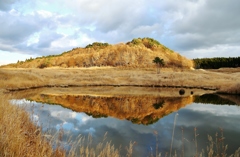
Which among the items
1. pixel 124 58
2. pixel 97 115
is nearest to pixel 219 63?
pixel 124 58

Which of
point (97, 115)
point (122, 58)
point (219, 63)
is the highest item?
point (122, 58)

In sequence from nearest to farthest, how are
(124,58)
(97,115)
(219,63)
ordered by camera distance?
(97,115) → (124,58) → (219,63)

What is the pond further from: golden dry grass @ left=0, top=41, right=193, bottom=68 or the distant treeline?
the distant treeline

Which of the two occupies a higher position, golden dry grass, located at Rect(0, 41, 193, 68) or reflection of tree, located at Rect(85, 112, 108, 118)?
golden dry grass, located at Rect(0, 41, 193, 68)

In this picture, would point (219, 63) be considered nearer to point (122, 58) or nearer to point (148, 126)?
point (122, 58)

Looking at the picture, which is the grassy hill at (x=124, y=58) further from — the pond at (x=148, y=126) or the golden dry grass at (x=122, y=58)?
the pond at (x=148, y=126)

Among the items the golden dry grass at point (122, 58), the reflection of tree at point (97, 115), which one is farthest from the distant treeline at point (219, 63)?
the reflection of tree at point (97, 115)

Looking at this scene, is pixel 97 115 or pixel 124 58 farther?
pixel 124 58

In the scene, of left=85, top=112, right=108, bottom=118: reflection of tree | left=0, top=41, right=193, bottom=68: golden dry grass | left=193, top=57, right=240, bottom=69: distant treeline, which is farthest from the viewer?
left=193, top=57, right=240, bottom=69: distant treeline

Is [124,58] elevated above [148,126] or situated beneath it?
elevated above

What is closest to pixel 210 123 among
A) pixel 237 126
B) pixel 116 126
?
pixel 237 126

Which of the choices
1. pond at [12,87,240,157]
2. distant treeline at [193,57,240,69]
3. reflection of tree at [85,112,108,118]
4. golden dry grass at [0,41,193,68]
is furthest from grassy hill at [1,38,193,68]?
reflection of tree at [85,112,108,118]

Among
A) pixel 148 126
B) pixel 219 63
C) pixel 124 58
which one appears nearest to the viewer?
pixel 148 126

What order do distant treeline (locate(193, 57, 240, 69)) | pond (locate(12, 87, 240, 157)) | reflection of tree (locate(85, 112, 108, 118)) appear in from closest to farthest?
1. pond (locate(12, 87, 240, 157))
2. reflection of tree (locate(85, 112, 108, 118))
3. distant treeline (locate(193, 57, 240, 69))
